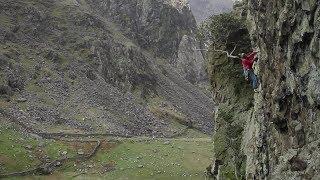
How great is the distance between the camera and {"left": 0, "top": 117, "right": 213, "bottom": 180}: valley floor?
248 feet

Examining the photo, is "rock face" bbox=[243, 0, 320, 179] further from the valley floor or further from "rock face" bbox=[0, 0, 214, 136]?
"rock face" bbox=[0, 0, 214, 136]

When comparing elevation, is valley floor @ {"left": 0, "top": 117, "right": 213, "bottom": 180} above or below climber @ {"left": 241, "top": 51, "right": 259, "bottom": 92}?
below

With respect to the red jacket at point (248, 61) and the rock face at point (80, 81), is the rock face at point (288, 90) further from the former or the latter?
the rock face at point (80, 81)

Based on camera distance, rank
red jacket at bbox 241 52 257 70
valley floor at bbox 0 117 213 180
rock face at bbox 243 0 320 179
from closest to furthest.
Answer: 1. rock face at bbox 243 0 320 179
2. red jacket at bbox 241 52 257 70
3. valley floor at bbox 0 117 213 180

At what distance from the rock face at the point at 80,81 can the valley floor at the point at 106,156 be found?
1613 cm

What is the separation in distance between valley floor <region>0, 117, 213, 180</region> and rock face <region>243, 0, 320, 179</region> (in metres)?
41.5

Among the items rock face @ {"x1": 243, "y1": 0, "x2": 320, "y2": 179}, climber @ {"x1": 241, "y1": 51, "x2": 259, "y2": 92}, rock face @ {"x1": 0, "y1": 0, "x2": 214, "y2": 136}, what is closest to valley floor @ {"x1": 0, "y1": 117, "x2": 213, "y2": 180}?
rock face @ {"x1": 0, "y1": 0, "x2": 214, "y2": 136}

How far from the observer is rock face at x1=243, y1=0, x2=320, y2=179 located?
2566 centimetres

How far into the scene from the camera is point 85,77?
477 ft

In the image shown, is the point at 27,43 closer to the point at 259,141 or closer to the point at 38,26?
the point at 38,26

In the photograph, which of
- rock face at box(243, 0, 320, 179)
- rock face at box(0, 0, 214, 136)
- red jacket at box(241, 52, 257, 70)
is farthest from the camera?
rock face at box(0, 0, 214, 136)

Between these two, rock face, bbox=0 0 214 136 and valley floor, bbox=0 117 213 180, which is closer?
valley floor, bbox=0 117 213 180

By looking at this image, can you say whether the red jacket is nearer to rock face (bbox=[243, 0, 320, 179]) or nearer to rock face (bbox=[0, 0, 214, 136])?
rock face (bbox=[243, 0, 320, 179])

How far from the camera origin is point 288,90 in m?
29.5
